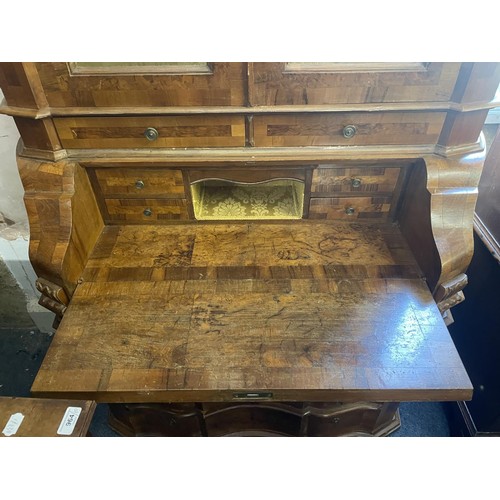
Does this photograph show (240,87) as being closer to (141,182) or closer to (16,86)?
(141,182)

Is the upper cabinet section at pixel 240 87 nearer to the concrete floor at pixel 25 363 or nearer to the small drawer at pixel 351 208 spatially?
the small drawer at pixel 351 208

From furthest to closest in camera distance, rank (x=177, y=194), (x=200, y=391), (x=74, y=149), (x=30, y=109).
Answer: (x=177, y=194) → (x=74, y=149) → (x=30, y=109) → (x=200, y=391)

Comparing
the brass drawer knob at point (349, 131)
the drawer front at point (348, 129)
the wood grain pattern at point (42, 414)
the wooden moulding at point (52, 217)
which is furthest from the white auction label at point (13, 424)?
the brass drawer knob at point (349, 131)

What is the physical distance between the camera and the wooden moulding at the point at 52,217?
1.04 metres

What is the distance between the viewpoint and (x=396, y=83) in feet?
3.15

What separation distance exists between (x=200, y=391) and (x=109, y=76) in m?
0.82

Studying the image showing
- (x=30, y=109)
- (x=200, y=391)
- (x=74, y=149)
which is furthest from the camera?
(x=74, y=149)

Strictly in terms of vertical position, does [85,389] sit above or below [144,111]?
below

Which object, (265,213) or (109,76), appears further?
(265,213)

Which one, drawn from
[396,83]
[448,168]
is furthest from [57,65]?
[448,168]

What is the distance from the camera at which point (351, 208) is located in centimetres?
123

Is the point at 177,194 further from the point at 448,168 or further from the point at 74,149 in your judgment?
the point at 448,168

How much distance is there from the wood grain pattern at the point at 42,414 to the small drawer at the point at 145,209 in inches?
25.1

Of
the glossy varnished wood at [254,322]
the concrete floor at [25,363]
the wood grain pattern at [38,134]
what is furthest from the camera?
the concrete floor at [25,363]
